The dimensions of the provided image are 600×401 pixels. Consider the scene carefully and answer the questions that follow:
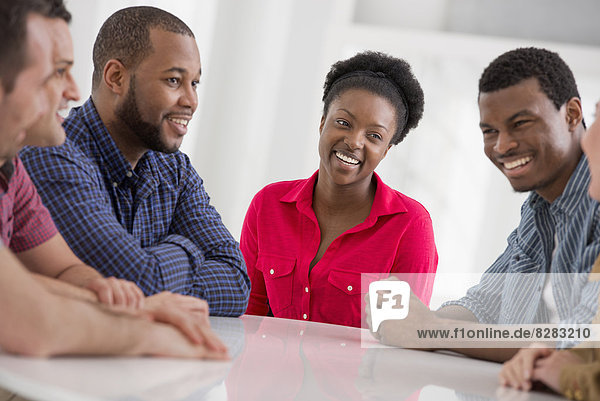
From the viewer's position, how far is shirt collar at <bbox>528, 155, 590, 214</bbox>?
61.2 inches

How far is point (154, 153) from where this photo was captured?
6.63ft

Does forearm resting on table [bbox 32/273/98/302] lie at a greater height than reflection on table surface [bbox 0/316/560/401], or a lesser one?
greater

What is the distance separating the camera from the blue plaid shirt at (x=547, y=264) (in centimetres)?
142

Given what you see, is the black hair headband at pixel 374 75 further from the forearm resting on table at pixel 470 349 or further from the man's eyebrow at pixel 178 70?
the forearm resting on table at pixel 470 349

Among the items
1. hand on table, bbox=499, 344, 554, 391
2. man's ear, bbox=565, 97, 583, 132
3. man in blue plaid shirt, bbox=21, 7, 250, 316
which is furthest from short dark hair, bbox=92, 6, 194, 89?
hand on table, bbox=499, 344, 554, 391

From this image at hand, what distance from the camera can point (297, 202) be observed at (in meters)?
2.45

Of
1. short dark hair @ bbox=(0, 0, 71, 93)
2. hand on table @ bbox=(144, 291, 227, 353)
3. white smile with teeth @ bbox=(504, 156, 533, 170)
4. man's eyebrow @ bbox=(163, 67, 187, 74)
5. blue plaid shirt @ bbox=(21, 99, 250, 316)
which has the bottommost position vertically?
hand on table @ bbox=(144, 291, 227, 353)

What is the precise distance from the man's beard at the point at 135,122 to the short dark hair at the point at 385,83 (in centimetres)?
79

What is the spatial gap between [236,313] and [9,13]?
110cm

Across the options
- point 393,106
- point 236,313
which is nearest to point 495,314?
point 236,313

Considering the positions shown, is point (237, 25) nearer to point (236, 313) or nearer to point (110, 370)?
point (236, 313)

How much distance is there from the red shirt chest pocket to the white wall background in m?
2.35

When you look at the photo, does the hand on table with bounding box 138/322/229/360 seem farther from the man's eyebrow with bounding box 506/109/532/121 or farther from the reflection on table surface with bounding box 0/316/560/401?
the man's eyebrow with bounding box 506/109/532/121

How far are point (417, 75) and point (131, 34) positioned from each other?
3106 mm
